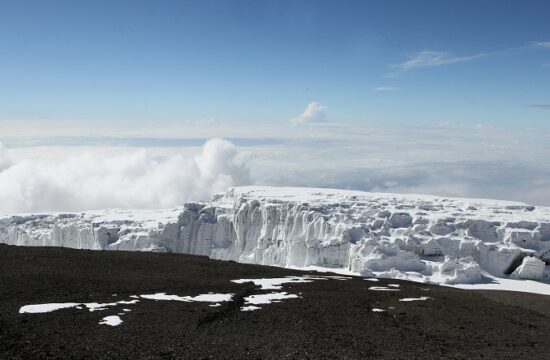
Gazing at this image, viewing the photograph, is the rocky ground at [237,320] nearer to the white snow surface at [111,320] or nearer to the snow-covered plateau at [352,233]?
the white snow surface at [111,320]

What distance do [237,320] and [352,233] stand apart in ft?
→ 152

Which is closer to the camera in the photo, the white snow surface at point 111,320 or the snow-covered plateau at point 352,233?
the white snow surface at point 111,320

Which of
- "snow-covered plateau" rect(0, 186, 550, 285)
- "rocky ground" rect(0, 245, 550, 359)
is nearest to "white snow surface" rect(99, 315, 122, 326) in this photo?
"rocky ground" rect(0, 245, 550, 359)

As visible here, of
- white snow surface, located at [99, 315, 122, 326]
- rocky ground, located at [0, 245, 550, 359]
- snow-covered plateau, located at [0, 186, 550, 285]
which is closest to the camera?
rocky ground, located at [0, 245, 550, 359]

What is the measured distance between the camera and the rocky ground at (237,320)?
1930 cm

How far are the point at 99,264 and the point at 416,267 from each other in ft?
126

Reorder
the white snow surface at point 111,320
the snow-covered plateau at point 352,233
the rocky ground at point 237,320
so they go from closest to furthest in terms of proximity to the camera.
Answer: the rocky ground at point 237,320
the white snow surface at point 111,320
the snow-covered plateau at point 352,233

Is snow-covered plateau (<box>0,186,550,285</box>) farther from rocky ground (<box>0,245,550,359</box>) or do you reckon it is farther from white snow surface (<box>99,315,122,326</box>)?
white snow surface (<box>99,315,122,326</box>)

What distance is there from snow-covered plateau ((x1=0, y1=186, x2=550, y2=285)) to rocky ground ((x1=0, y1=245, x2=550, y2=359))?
25.1 m

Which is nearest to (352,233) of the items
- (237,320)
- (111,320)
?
(237,320)

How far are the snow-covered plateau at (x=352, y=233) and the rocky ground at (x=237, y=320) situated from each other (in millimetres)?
25094

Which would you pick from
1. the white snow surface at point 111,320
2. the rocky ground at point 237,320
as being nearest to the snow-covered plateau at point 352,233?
the rocky ground at point 237,320

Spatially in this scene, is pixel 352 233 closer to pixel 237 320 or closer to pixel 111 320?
pixel 237 320

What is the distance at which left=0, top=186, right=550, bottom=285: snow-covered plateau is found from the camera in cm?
6019
